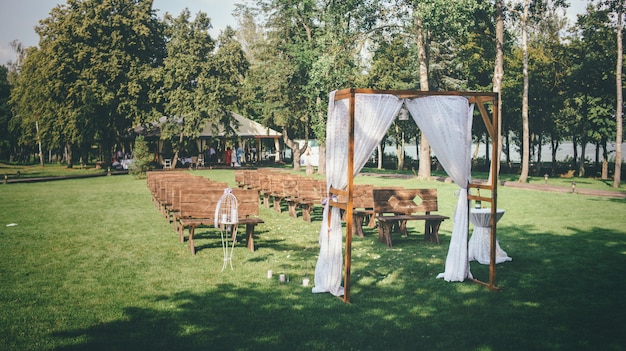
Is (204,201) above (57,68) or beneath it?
beneath

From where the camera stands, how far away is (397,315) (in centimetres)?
646

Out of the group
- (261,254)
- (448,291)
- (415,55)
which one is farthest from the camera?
(415,55)

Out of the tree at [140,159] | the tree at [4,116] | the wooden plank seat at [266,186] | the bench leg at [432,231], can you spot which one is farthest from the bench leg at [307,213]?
the tree at [4,116]

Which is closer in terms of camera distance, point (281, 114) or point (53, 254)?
point (53, 254)

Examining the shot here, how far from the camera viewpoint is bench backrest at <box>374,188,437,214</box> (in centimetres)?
1155

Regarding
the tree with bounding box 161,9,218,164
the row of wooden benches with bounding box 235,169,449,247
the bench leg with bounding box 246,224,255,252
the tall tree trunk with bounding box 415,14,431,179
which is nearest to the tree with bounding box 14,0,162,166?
the tree with bounding box 161,9,218,164

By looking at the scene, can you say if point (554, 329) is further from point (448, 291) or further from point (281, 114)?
point (281, 114)

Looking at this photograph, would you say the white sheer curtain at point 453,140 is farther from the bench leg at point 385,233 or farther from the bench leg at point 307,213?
the bench leg at point 307,213

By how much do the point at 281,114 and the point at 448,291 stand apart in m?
33.3

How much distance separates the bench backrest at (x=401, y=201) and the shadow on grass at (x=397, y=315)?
2.49 metres

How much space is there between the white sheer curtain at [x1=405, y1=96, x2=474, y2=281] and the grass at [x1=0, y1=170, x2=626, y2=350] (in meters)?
0.43

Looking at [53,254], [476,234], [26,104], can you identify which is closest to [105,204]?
[53,254]

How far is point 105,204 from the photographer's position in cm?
1853

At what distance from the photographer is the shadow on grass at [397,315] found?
18.2 feet
